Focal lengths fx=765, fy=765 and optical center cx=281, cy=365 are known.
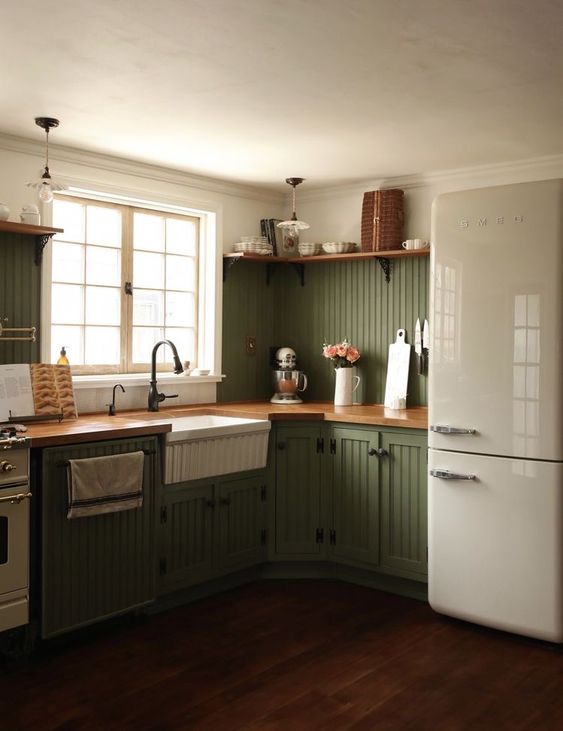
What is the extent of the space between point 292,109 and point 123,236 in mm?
1503

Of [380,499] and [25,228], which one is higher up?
[25,228]

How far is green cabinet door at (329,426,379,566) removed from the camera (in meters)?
4.12

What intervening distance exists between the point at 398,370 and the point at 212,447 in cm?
134

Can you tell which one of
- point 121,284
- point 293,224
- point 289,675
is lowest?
point 289,675

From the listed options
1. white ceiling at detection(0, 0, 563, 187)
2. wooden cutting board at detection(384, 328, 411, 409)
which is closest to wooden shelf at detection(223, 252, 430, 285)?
wooden cutting board at detection(384, 328, 411, 409)

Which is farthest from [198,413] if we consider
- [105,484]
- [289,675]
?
[289,675]

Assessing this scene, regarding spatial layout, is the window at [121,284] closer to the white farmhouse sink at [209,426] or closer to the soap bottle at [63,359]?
the soap bottle at [63,359]

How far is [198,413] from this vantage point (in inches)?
177

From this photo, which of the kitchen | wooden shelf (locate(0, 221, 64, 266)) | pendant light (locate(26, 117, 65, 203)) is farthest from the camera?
the kitchen

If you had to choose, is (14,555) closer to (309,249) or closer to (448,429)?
(448,429)

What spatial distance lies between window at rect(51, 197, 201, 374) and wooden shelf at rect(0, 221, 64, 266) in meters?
0.24

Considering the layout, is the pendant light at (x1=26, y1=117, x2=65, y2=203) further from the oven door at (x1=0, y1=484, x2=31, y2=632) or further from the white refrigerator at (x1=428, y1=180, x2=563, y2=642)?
the white refrigerator at (x1=428, y1=180, x2=563, y2=642)

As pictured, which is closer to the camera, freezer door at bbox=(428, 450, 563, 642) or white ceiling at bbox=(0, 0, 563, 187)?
white ceiling at bbox=(0, 0, 563, 187)

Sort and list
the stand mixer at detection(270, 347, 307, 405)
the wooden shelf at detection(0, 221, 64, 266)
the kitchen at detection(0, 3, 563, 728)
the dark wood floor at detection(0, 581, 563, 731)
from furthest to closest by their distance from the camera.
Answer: the stand mixer at detection(270, 347, 307, 405), the kitchen at detection(0, 3, 563, 728), the wooden shelf at detection(0, 221, 64, 266), the dark wood floor at detection(0, 581, 563, 731)
